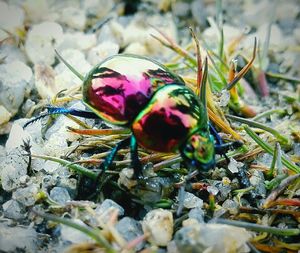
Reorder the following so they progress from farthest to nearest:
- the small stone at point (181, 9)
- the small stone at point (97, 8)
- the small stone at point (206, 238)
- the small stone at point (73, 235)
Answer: the small stone at point (181, 9) → the small stone at point (97, 8) → the small stone at point (73, 235) → the small stone at point (206, 238)

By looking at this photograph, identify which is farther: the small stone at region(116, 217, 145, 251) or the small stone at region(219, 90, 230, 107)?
the small stone at region(219, 90, 230, 107)

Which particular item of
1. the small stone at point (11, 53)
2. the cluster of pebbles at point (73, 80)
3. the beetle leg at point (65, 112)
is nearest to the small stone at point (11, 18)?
the cluster of pebbles at point (73, 80)

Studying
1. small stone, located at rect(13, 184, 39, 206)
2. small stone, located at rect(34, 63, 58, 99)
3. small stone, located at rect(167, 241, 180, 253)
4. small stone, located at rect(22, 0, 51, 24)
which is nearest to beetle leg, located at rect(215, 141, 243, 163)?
small stone, located at rect(167, 241, 180, 253)

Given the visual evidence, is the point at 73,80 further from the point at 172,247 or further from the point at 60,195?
the point at 172,247

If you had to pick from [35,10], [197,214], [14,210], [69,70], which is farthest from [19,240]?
[35,10]

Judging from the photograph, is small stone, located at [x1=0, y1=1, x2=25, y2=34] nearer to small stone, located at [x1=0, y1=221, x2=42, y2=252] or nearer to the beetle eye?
small stone, located at [x1=0, y1=221, x2=42, y2=252]

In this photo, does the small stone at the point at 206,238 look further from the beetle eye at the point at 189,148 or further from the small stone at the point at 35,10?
the small stone at the point at 35,10
